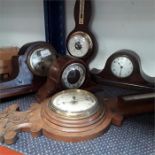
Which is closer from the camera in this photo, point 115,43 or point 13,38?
point 115,43

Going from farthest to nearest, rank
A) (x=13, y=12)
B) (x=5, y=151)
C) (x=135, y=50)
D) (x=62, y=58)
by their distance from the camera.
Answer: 1. (x=13, y=12)
2. (x=135, y=50)
3. (x=62, y=58)
4. (x=5, y=151)

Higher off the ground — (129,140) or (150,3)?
Answer: (150,3)

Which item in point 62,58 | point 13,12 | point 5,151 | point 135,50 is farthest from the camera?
point 13,12

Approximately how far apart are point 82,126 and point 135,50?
1.47 feet

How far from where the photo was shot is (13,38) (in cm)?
130

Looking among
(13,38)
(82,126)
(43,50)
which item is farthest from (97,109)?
(13,38)

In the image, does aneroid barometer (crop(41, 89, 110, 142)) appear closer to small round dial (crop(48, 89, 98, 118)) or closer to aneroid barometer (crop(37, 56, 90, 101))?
small round dial (crop(48, 89, 98, 118))

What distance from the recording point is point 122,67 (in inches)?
36.3

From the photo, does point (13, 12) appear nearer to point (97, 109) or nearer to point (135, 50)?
point (135, 50)

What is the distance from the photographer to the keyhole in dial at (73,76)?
2.79 feet

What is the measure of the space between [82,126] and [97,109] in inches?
2.7

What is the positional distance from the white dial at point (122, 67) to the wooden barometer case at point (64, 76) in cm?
11

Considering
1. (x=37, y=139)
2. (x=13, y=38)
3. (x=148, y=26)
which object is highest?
(x=148, y=26)

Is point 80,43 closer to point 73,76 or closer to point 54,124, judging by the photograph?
point 73,76
